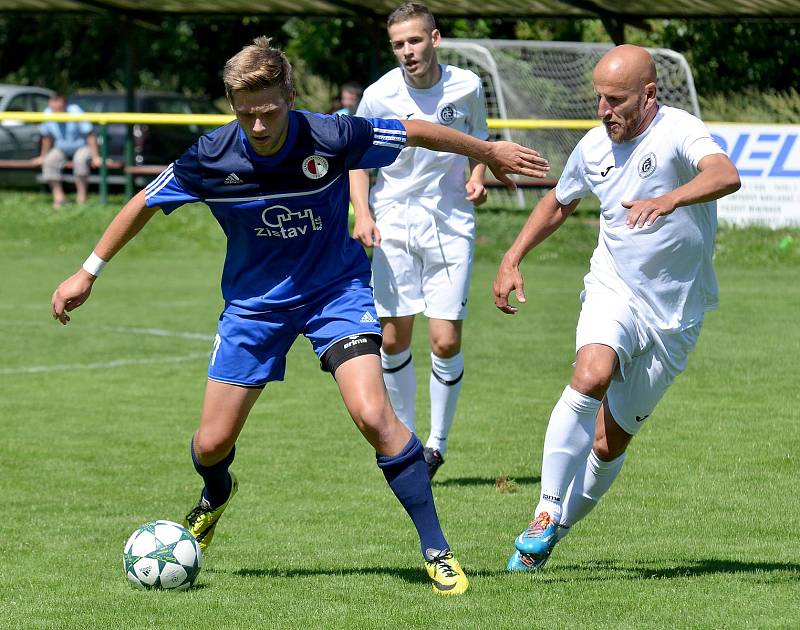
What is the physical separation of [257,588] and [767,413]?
4753 millimetres

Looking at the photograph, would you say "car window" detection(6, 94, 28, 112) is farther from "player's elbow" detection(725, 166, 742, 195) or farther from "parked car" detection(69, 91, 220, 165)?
"player's elbow" detection(725, 166, 742, 195)

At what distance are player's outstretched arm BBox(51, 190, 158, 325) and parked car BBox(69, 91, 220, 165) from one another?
16.8 metres

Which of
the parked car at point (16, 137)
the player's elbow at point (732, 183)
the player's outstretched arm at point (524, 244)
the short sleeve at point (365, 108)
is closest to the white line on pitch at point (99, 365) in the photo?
the short sleeve at point (365, 108)

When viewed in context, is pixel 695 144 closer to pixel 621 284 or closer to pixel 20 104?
pixel 621 284

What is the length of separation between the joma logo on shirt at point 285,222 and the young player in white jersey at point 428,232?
2242 mm

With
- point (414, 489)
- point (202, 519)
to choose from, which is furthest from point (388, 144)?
point (202, 519)

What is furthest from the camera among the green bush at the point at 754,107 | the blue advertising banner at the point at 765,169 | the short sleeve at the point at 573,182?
the green bush at the point at 754,107

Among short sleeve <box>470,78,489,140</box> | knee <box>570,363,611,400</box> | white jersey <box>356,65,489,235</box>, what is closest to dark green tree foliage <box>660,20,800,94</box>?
short sleeve <box>470,78,489,140</box>

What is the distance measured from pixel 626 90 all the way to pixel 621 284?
774 mm

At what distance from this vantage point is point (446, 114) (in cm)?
786

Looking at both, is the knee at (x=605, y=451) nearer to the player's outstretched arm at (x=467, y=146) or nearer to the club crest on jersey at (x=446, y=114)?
the player's outstretched arm at (x=467, y=146)

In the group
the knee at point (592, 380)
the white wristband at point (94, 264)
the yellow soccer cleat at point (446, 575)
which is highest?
the white wristband at point (94, 264)

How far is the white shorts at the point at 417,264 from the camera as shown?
25.8ft

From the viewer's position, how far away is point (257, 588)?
17.8ft
